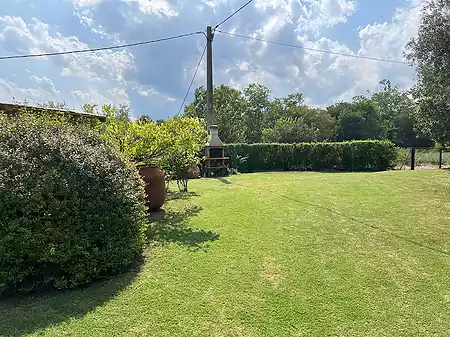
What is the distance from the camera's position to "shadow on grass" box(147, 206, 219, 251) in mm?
4537

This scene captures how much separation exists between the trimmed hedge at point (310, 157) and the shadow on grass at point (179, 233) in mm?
10094

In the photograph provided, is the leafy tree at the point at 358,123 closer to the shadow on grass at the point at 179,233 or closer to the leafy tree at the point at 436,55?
the leafy tree at the point at 436,55

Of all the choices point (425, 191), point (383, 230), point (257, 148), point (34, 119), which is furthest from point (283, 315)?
point (257, 148)

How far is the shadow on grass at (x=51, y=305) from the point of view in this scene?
8.50ft

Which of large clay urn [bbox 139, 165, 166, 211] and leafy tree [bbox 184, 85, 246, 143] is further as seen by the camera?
leafy tree [bbox 184, 85, 246, 143]

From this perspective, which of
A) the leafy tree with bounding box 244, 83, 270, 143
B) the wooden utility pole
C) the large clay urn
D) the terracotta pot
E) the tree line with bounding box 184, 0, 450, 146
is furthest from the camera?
the leafy tree with bounding box 244, 83, 270, 143

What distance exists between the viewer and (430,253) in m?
4.07

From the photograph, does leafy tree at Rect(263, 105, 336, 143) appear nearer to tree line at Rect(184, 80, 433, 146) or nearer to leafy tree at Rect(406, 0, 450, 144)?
tree line at Rect(184, 80, 433, 146)

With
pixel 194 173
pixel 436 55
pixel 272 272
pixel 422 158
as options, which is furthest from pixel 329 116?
pixel 272 272

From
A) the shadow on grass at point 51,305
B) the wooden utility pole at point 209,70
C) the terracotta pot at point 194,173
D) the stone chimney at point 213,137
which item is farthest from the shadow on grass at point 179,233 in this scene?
the wooden utility pole at point 209,70

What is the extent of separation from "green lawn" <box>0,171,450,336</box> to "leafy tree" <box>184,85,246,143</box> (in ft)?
68.5

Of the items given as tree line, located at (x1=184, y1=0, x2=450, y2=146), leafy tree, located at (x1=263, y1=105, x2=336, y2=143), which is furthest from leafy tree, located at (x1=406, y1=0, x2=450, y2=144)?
leafy tree, located at (x1=263, y1=105, x2=336, y2=143)

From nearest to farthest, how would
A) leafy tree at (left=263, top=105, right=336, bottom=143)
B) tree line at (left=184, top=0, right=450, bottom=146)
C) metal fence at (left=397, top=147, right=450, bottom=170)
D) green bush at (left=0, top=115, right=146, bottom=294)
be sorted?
green bush at (left=0, top=115, right=146, bottom=294)
tree line at (left=184, top=0, right=450, bottom=146)
metal fence at (left=397, top=147, right=450, bottom=170)
leafy tree at (left=263, top=105, right=336, bottom=143)

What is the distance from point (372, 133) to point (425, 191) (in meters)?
32.1
